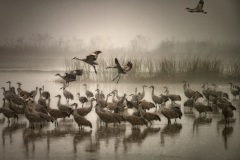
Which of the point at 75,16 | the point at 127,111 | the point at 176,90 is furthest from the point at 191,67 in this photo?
the point at 75,16

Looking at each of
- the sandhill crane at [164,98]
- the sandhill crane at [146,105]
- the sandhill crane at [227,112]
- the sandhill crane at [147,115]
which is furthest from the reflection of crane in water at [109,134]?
the sandhill crane at [227,112]

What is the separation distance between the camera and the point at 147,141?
17.3ft

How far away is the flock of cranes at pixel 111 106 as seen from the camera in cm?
571

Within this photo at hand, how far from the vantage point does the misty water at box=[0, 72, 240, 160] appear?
4902 millimetres

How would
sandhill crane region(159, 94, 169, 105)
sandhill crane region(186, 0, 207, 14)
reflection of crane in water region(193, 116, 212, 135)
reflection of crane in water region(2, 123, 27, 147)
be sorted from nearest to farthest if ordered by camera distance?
1. reflection of crane in water region(2, 123, 27, 147)
2. reflection of crane in water region(193, 116, 212, 135)
3. sandhill crane region(159, 94, 169, 105)
4. sandhill crane region(186, 0, 207, 14)

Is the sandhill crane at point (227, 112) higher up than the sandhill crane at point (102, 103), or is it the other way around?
the sandhill crane at point (102, 103)

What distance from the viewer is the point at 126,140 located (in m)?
5.30

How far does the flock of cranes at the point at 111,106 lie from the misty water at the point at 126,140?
0.40 ft

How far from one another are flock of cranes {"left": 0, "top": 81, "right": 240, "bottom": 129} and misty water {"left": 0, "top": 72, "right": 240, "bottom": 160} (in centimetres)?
12

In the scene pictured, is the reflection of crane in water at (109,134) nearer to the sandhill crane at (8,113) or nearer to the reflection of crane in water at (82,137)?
the reflection of crane in water at (82,137)

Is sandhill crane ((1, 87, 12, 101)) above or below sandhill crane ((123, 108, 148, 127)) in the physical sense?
above

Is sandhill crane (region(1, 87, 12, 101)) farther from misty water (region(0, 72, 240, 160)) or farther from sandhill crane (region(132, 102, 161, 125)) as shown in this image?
sandhill crane (region(132, 102, 161, 125))

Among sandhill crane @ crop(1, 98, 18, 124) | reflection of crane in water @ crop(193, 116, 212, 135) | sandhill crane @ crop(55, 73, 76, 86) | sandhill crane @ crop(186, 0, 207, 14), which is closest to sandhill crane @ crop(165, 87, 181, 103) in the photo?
reflection of crane in water @ crop(193, 116, 212, 135)

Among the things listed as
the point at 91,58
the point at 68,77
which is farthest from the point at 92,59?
the point at 68,77
